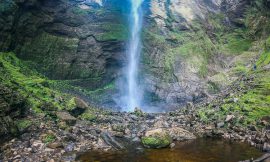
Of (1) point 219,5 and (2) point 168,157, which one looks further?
(1) point 219,5

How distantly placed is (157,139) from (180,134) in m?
3.15

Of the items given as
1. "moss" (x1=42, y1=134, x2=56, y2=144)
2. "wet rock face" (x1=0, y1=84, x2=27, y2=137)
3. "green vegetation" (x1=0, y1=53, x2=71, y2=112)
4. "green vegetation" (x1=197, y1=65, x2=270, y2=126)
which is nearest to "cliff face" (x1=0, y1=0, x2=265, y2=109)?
"green vegetation" (x1=0, y1=53, x2=71, y2=112)

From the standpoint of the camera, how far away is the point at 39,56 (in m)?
38.3

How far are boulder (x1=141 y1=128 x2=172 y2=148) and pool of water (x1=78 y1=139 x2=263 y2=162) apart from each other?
0.56 meters

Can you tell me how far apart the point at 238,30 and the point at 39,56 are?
29.4 m

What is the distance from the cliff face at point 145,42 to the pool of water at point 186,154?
1832cm

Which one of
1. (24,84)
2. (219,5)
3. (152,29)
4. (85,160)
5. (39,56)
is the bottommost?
(85,160)

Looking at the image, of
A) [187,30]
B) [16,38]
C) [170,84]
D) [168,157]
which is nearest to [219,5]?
[187,30]

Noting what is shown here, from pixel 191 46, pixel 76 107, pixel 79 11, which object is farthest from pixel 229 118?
pixel 79 11

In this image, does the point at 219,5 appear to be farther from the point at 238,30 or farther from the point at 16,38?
the point at 16,38

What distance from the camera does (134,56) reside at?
4378cm

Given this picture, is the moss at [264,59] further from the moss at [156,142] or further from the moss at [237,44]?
the moss at [156,142]

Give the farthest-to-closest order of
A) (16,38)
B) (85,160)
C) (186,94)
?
(186,94) → (16,38) → (85,160)

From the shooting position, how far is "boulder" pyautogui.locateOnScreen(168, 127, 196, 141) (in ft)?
76.7
